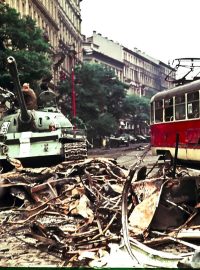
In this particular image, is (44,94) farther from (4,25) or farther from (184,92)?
(4,25)

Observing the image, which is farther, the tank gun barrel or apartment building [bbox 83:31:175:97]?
apartment building [bbox 83:31:175:97]

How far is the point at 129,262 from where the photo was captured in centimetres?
529

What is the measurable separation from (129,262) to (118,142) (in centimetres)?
4984

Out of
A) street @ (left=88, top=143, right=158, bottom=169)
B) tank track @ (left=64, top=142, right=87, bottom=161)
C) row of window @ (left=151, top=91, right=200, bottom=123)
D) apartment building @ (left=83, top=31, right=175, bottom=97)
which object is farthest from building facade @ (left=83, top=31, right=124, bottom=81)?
tank track @ (left=64, top=142, right=87, bottom=161)

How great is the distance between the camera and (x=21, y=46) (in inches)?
1077

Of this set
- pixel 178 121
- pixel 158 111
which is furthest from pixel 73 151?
pixel 158 111

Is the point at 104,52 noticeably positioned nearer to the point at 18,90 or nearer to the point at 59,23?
the point at 59,23

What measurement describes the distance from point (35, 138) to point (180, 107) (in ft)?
18.1

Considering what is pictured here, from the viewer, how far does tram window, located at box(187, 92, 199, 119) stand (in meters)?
15.5

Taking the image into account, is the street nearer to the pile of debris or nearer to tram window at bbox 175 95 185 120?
tram window at bbox 175 95 185 120

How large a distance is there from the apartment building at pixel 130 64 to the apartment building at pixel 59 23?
40.2 ft

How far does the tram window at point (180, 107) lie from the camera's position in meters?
16.6

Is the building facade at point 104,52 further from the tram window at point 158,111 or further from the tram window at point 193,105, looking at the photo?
the tram window at point 193,105

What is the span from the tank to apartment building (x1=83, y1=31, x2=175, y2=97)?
224 ft
